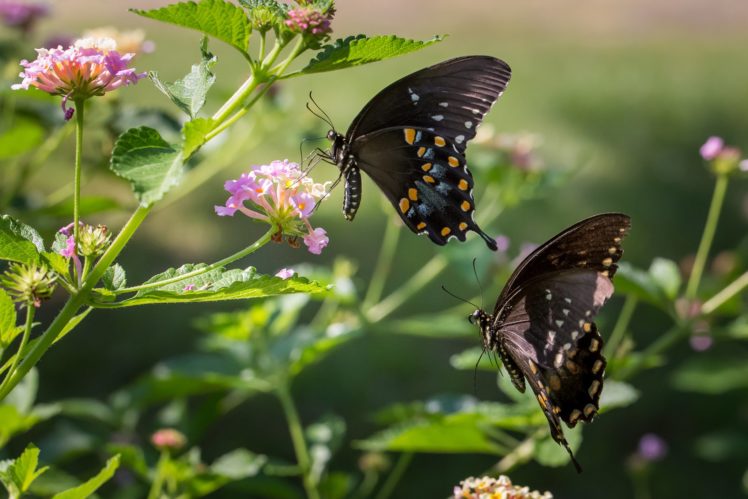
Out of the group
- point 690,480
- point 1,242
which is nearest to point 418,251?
point 690,480

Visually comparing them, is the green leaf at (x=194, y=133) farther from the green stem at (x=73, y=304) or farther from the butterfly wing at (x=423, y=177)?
the butterfly wing at (x=423, y=177)

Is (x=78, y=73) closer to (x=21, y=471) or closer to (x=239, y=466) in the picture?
(x=21, y=471)

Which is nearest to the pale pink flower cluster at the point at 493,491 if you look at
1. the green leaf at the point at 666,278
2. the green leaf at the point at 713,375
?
the green leaf at the point at 666,278

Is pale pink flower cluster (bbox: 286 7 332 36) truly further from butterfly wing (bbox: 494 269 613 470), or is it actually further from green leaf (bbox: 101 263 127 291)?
butterfly wing (bbox: 494 269 613 470)

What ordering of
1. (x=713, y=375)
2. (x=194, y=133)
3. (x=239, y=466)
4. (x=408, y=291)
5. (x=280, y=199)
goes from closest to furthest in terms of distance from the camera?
(x=194, y=133)
(x=280, y=199)
(x=239, y=466)
(x=408, y=291)
(x=713, y=375)

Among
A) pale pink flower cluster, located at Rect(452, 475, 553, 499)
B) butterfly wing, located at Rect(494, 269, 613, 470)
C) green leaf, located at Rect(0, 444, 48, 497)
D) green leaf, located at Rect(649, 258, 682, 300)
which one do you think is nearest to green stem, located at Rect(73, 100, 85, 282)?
green leaf, located at Rect(0, 444, 48, 497)

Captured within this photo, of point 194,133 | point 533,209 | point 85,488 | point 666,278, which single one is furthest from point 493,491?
point 533,209
